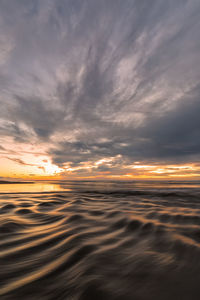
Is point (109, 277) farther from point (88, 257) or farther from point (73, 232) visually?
point (73, 232)

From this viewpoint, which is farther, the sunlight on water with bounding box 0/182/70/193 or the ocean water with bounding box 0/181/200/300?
the sunlight on water with bounding box 0/182/70/193

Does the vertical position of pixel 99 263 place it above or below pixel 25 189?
below

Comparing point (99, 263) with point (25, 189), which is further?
point (25, 189)

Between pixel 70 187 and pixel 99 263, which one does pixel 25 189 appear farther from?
pixel 99 263

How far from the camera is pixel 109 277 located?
5.74 feet

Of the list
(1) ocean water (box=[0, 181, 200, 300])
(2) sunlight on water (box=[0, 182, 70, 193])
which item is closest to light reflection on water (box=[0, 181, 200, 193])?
(2) sunlight on water (box=[0, 182, 70, 193])

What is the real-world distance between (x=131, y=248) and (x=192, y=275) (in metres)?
1.00

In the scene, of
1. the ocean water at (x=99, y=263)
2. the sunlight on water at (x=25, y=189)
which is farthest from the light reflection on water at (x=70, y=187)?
the ocean water at (x=99, y=263)

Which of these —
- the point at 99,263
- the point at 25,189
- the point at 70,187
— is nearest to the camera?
A: the point at 99,263

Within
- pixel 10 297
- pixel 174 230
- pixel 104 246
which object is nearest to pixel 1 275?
pixel 10 297

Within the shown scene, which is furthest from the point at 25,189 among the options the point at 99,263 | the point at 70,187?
the point at 99,263

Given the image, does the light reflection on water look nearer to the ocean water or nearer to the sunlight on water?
the sunlight on water

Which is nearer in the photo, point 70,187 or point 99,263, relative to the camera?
point 99,263

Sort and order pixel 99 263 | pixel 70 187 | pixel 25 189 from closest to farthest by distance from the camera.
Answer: pixel 99 263 < pixel 25 189 < pixel 70 187
